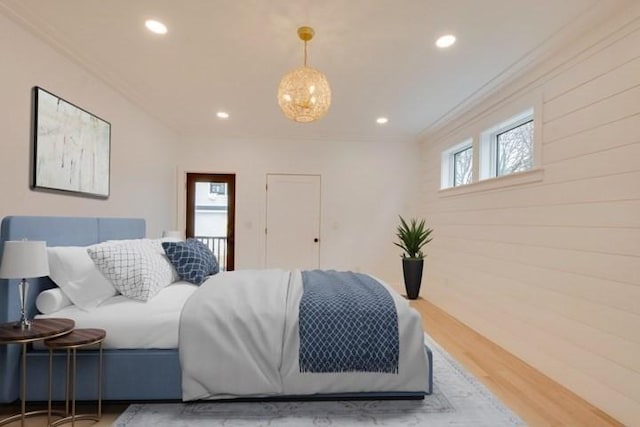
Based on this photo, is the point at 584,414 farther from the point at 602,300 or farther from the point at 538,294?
the point at 538,294

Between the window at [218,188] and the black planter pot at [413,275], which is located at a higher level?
the window at [218,188]

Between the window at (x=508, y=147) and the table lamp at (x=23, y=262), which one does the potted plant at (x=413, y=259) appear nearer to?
the window at (x=508, y=147)

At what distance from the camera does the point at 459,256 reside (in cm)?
411

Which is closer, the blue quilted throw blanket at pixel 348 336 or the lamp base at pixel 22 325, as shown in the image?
the lamp base at pixel 22 325

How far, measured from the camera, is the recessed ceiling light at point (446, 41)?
8.24ft

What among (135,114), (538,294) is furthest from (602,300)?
(135,114)

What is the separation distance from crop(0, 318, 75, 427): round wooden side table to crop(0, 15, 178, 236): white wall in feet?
2.90

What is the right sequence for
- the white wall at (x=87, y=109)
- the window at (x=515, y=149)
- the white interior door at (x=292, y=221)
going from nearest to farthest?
1. the white wall at (x=87, y=109)
2. the window at (x=515, y=149)
3. the white interior door at (x=292, y=221)

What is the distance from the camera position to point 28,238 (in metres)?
2.08

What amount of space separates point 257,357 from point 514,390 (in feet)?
5.79

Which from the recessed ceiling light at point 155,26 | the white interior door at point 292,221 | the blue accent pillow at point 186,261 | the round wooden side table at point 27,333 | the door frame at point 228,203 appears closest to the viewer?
the round wooden side table at point 27,333

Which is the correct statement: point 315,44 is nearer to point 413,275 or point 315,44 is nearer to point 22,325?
point 22,325

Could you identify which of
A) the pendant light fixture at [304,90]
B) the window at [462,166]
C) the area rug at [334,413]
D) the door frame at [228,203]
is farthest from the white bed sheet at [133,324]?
the window at [462,166]

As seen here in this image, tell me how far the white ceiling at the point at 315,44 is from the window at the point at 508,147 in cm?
42
